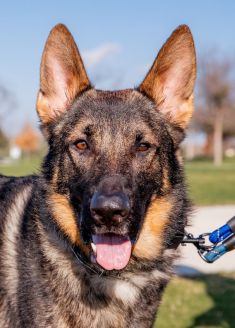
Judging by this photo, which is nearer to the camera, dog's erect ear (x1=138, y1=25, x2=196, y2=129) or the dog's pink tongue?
the dog's pink tongue

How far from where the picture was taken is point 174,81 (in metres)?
4.32

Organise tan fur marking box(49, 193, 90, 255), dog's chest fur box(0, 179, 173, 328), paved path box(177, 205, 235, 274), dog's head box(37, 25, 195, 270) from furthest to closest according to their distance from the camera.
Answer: paved path box(177, 205, 235, 274)
tan fur marking box(49, 193, 90, 255)
dog's chest fur box(0, 179, 173, 328)
dog's head box(37, 25, 195, 270)

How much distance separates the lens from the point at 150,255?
3.99 meters

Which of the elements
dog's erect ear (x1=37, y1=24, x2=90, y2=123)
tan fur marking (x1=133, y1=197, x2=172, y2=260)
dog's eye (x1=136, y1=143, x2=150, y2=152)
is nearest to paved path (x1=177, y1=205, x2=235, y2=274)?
tan fur marking (x1=133, y1=197, x2=172, y2=260)

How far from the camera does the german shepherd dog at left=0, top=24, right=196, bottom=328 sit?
3.59 metres

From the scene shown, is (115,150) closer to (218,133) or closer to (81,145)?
(81,145)

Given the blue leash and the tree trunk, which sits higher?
the blue leash

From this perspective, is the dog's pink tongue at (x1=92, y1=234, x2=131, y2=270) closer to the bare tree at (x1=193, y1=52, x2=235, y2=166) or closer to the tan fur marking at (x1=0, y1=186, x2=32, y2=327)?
the tan fur marking at (x1=0, y1=186, x2=32, y2=327)

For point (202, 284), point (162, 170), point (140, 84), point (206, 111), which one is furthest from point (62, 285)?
point (206, 111)

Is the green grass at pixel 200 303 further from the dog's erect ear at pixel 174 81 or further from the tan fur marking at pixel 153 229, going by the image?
the dog's erect ear at pixel 174 81

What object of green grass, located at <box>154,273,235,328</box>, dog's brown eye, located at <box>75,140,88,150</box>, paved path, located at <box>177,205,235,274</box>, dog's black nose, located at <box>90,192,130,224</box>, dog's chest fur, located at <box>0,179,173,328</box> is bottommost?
paved path, located at <box>177,205,235,274</box>

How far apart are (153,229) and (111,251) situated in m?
0.52

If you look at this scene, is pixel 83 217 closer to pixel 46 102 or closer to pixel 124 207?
pixel 124 207

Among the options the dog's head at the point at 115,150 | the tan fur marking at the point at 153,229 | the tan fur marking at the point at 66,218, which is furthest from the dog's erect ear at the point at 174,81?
the tan fur marking at the point at 66,218
